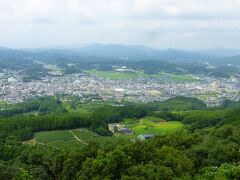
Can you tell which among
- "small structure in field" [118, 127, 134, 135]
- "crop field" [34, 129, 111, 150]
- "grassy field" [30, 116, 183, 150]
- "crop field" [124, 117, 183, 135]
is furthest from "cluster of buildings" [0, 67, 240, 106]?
"crop field" [34, 129, 111, 150]

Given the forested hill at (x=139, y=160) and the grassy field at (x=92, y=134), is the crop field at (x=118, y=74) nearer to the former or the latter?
the grassy field at (x=92, y=134)

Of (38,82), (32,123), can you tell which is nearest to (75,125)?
Result: (32,123)

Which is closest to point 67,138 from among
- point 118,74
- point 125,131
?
point 125,131

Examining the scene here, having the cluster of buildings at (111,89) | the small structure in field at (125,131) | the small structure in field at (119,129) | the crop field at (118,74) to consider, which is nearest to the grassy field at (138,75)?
the crop field at (118,74)

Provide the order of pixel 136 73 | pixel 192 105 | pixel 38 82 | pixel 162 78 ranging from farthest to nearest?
pixel 136 73, pixel 162 78, pixel 38 82, pixel 192 105

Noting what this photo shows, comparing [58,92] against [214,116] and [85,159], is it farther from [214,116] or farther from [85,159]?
[85,159]

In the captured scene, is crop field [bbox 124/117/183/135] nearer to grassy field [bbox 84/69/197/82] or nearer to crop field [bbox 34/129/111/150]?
crop field [bbox 34/129/111/150]
